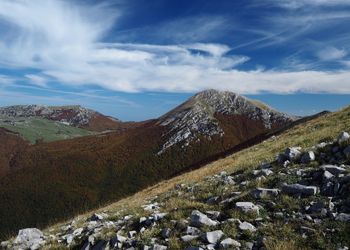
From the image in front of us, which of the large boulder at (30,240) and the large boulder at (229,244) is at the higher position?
the large boulder at (229,244)

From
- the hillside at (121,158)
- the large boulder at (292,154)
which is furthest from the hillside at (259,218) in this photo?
the hillside at (121,158)

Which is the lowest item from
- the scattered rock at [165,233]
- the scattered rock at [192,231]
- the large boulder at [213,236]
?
the scattered rock at [165,233]

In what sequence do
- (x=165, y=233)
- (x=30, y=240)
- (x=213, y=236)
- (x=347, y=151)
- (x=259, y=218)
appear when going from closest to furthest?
(x=213, y=236)
(x=259, y=218)
(x=165, y=233)
(x=347, y=151)
(x=30, y=240)

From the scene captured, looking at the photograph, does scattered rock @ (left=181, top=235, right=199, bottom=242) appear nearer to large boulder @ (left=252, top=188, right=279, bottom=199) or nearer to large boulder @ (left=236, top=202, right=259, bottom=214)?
large boulder @ (left=236, top=202, right=259, bottom=214)

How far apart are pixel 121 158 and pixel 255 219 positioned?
136 m

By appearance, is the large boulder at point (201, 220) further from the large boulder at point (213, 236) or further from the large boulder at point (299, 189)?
the large boulder at point (299, 189)

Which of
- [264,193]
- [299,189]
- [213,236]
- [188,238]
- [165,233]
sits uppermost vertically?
[299,189]

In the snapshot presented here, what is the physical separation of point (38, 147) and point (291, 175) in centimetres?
18951

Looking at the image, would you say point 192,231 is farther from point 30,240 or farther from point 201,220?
point 30,240

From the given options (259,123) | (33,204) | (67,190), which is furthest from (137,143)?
(259,123)

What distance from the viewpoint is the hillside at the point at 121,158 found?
126m

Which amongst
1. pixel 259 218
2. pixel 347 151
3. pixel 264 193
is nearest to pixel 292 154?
pixel 347 151

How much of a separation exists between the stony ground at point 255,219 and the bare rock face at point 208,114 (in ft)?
424

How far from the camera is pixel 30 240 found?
45.9ft
